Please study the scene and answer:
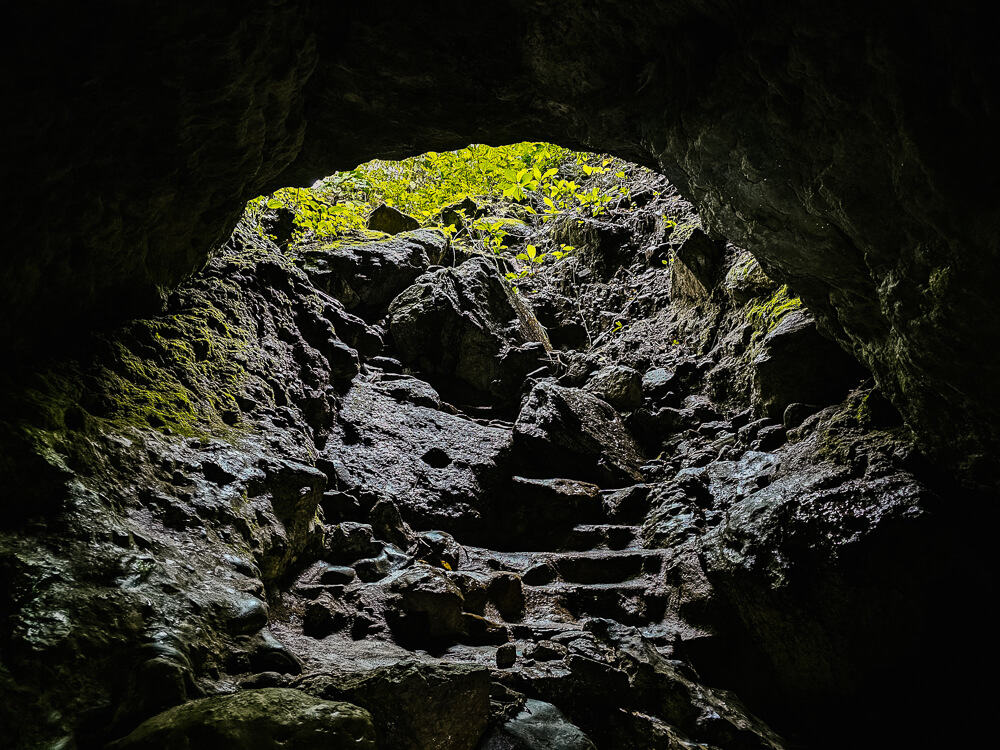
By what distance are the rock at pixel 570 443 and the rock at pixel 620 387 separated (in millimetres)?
1117

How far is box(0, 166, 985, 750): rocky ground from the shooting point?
9.93 ft

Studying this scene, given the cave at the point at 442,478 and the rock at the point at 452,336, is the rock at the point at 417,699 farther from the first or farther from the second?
the rock at the point at 452,336

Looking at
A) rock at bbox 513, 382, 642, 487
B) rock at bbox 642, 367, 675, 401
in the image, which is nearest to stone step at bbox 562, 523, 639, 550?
rock at bbox 513, 382, 642, 487

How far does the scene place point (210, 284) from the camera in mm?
6719

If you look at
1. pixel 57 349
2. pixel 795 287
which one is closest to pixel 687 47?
pixel 795 287

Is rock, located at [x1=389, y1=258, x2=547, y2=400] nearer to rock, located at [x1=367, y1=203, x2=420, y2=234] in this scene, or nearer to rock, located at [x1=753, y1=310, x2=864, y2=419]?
rock, located at [x1=367, y1=203, x2=420, y2=234]

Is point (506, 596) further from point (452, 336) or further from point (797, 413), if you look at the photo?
point (452, 336)

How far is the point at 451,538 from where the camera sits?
23.4 ft

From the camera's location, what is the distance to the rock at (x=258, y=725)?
7.81ft

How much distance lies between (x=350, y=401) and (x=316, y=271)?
11.5 ft

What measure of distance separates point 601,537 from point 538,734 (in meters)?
4.51

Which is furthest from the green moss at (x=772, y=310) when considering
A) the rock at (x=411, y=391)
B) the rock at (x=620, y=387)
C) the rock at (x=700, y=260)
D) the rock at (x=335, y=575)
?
the rock at (x=335, y=575)

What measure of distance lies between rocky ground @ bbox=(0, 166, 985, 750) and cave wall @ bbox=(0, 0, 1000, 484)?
1.03 m

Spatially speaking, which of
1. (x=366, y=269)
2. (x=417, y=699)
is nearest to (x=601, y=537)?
(x=417, y=699)
